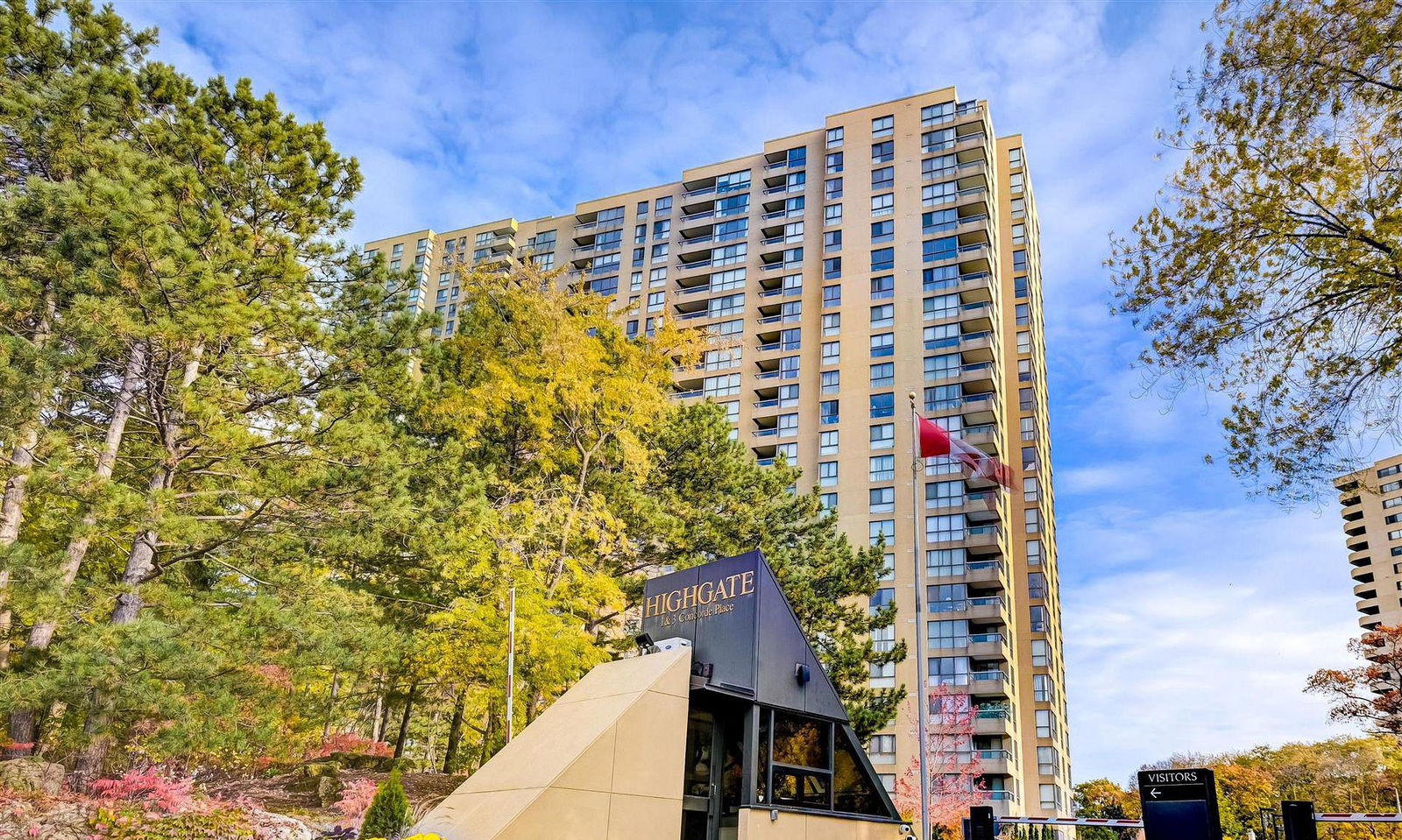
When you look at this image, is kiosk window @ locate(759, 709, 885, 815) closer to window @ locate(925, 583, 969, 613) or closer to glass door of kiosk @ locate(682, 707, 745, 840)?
glass door of kiosk @ locate(682, 707, 745, 840)

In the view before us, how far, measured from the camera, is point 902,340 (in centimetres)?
5950

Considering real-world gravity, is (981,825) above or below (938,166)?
below

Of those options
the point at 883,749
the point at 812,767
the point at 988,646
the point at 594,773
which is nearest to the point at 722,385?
the point at 988,646

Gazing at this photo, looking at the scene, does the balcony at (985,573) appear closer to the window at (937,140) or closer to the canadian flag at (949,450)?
the window at (937,140)

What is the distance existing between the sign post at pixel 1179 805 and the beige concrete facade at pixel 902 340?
39148mm

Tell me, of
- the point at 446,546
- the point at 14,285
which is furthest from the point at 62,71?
the point at 446,546

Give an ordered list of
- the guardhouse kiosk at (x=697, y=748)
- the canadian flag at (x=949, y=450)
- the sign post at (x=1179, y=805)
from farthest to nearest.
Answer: the canadian flag at (x=949, y=450), the sign post at (x=1179, y=805), the guardhouse kiosk at (x=697, y=748)

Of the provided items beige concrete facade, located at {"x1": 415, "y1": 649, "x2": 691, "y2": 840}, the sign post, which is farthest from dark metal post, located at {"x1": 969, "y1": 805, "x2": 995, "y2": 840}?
beige concrete facade, located at {"x1": 415, "y1": 649, "x2": 691, "y2": 840}

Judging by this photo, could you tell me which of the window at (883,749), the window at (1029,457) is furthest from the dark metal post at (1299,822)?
the window at (1029,457)

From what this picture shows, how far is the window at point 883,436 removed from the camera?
5684 centimetres

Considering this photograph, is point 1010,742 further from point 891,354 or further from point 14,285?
point 14,285

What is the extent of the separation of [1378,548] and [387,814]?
118 metres

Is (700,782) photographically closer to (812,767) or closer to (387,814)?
(812,767)

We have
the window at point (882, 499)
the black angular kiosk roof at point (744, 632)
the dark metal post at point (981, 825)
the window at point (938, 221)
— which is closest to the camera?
the black angular kiosk roof at point (744, 632)
